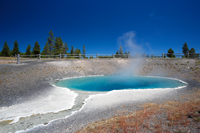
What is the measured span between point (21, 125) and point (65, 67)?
2118 cm

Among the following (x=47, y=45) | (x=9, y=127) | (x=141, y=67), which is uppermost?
(x=47, y=45)

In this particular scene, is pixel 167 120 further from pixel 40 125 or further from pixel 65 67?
pixel 65 67

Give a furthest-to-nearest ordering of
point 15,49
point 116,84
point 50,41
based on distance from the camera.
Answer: point 15,49 < point 50,41 < point 116,84

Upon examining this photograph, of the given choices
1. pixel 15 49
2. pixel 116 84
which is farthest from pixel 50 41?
pixel 116 84

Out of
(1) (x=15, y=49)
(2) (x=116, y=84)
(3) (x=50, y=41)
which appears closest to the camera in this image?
(2) (x=116, y=84)

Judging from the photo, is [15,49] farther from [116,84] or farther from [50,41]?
[116,84]

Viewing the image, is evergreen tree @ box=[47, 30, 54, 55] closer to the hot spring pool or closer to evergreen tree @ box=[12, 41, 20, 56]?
evergreen tree @ box=[12, 41, 20, 56]

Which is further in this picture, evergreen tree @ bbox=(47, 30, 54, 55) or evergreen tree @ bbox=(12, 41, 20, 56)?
evergreen tree @ bbox=(12, 41, 20, 56)

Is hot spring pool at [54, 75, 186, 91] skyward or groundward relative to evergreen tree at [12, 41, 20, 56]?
groundward

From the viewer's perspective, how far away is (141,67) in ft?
99.4

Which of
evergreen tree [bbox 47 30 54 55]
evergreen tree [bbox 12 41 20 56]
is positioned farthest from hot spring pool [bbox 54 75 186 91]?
evergreen tree [bbox 12 41 20 56]

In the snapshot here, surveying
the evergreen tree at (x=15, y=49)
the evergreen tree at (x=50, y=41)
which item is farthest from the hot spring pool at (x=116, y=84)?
the evergreen tree at (x=15, y=49)

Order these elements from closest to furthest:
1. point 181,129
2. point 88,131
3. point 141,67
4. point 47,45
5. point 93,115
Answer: point 181,129 < point 88,131 < point 93,115 < point 141,67 < point 47,45

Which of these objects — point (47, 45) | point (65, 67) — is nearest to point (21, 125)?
point (65, 67)
